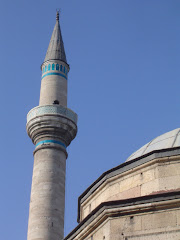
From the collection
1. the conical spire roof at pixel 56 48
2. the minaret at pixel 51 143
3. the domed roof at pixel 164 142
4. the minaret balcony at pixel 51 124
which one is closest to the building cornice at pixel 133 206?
the domed roof at pixel 164 142

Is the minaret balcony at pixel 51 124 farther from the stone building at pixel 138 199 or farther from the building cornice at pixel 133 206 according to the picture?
the building cornice at pixel 133 206

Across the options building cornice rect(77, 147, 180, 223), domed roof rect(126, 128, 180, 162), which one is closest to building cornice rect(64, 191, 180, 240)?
building cornice rect(77, 147, 180, 223)

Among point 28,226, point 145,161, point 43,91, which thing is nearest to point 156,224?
point 145,161

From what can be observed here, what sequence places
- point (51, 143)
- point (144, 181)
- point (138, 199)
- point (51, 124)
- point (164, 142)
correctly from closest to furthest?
point (138, 199), point (144, 181), point (164, 142), point (51, 143), point (51, 124)

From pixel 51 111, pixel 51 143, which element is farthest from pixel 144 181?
pixel 51 111

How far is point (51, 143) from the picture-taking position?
19.2m

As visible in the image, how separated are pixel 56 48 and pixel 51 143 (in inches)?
208

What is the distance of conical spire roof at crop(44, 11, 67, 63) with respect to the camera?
2200 cm

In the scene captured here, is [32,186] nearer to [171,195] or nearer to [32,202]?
[32,202]

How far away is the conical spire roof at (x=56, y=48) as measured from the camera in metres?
22.0

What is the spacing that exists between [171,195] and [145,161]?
48.0 inches

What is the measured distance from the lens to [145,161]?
25.5 feet

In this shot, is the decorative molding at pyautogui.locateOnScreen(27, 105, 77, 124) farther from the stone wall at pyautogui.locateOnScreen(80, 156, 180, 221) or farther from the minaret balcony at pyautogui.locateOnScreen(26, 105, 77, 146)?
the stone wall at pyautogui.locateOnScreen(80, 156, 180, 221)

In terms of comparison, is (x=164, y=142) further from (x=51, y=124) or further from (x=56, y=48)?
(x=56, y=48)
